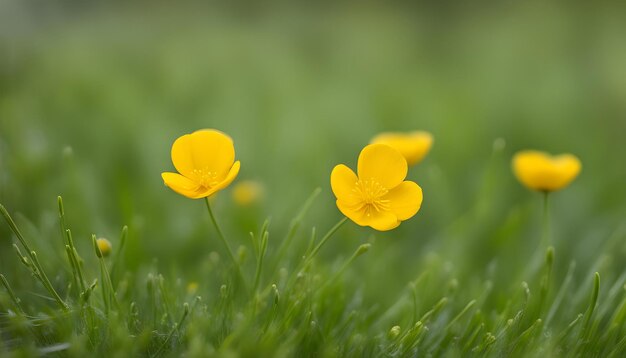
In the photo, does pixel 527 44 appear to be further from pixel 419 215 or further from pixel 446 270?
pixel 446 270

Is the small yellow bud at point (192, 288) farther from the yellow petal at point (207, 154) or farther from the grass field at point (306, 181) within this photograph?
the yellow petal at point (207, 154)

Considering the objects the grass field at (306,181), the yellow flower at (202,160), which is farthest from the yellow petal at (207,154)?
the grass field at (306,181)

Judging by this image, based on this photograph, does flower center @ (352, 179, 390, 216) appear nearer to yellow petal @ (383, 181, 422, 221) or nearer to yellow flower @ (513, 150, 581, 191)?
yellow petal @ (383, 181, 422, 221)

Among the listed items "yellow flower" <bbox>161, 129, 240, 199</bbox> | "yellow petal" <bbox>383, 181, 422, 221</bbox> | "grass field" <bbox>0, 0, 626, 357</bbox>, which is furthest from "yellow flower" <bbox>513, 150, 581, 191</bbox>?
"yellow flower" <bbox>161, 129, 240, 199</bbox>

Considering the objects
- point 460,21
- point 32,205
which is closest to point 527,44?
point 460,21

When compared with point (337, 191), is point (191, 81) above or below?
below

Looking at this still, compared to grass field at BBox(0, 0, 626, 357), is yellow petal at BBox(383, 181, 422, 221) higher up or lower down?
higher up
